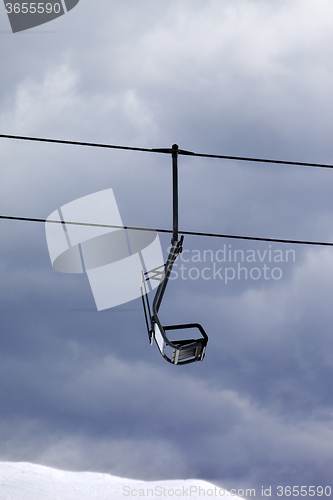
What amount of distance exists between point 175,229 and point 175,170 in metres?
1.16

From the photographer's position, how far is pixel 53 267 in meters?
9.41

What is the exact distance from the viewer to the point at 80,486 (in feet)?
352

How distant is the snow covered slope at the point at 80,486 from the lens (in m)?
102

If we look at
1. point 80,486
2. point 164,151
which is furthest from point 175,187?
point 80,486

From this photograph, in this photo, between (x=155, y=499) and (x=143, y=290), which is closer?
(x=143, y=290)

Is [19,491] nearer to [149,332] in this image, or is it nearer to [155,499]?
[155,499]

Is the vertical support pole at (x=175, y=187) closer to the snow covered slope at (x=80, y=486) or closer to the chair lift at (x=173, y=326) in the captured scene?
the chair lift at (x=173, y=326)

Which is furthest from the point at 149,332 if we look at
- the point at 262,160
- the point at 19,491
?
the point at 19,491

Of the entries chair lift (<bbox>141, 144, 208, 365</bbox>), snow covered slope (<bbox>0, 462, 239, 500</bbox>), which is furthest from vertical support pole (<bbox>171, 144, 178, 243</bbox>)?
snow covered slope (<bbox>0, 462, 239, 500</bbox>)

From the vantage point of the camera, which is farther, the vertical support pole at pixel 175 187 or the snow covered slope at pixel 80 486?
the snow covered slope at pixel 80 486

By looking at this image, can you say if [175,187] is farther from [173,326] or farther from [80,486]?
[80,486]

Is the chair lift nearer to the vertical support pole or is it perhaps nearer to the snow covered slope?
the vertical support pole

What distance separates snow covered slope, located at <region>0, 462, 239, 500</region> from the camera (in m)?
102

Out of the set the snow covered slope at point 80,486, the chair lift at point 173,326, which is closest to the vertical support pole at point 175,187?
the chair lift at point 173,326
